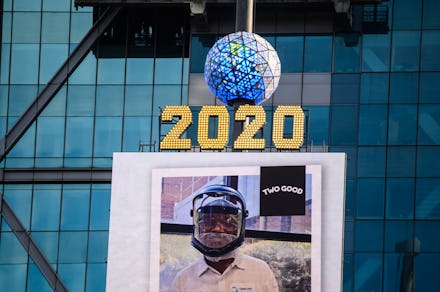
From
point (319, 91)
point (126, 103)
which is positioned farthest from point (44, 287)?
point (319, 91)

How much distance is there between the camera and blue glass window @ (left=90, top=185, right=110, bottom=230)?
7406 centimetres

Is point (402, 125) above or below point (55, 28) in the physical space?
below

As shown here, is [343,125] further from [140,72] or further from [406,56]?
[140,72]

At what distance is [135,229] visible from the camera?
142 ft

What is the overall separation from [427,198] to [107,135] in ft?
52.8

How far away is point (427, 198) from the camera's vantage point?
72.6 meters

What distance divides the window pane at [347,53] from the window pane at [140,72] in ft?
30.3

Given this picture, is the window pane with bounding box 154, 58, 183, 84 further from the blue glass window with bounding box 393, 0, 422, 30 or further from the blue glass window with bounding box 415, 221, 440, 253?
the blue glass window with bounding box 415, 221, 440, 253

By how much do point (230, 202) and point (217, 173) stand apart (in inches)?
37.9

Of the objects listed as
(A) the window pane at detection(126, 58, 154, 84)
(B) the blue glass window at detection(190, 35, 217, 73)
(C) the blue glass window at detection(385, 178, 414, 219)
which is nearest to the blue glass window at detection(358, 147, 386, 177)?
(C) the blue glass window at detection(385, 178, 414, 219)

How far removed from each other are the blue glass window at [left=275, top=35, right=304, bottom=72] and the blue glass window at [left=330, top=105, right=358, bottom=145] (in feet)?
9.35

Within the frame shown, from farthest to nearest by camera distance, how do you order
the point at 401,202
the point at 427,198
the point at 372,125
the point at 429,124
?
1. the point at 372,125
2. the point at 429,124
3. the point at 401,202
4. the point at 427,198

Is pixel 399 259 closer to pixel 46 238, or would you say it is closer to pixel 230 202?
pixel 46 238

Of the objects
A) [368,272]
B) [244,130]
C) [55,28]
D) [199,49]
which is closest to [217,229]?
[244,130]
